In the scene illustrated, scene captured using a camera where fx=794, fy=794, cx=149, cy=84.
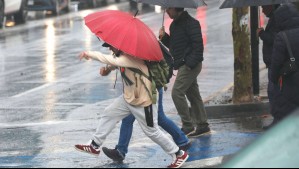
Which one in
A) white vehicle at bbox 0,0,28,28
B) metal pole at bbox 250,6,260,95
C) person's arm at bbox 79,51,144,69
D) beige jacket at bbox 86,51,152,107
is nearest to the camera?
person's arm at bbox 79,51,144,69

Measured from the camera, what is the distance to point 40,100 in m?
13.3

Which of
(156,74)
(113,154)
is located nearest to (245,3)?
(156,74)

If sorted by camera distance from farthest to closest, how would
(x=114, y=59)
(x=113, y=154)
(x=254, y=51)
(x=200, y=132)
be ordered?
1. (x=254, y=51)
2. (x=200, y=132)
3. (x=113, y=154)
4. (x=114, y=59)

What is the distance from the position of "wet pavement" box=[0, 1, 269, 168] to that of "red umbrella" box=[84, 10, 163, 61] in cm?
132

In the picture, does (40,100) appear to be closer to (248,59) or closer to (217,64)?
(248,59)

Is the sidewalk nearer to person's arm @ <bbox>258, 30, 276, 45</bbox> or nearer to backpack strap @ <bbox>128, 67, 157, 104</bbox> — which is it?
backpack strap @ <bbox>128, 67, 157, 104</bbox>

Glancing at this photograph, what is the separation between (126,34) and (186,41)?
5.99 feet

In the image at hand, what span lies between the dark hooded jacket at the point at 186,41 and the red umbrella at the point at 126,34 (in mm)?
1471

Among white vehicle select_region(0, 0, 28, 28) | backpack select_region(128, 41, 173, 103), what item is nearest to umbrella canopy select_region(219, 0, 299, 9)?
backpack select_region(128, 41, 173, 103)

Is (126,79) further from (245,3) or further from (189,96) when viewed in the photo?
(245,3)

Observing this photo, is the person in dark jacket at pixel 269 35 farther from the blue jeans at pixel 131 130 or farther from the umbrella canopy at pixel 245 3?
the blue jeans at pixel 131 130

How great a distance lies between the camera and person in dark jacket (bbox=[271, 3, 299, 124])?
27.3ft

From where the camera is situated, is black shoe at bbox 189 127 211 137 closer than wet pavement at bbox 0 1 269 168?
No

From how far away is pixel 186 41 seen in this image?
9578 mm
